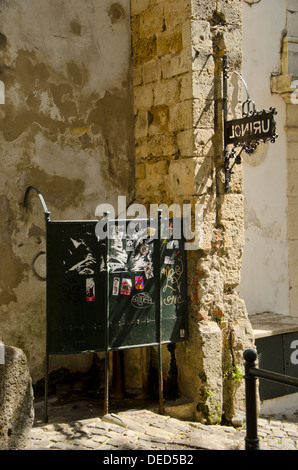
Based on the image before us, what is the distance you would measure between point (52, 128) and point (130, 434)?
2.94 m

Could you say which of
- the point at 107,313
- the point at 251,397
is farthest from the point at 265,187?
the point at 251,397

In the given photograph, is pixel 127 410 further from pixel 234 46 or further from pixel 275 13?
pixel 275 13

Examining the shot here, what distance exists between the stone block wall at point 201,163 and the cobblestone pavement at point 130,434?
0.60 metres

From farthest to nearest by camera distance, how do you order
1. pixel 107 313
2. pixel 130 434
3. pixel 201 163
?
pixel 201 163 → pixel 107 313 → pixel 130 434

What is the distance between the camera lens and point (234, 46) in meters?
6.24

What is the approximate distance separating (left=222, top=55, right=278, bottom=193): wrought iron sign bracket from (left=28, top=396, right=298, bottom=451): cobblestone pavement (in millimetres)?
2286

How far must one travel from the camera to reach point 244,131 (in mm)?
5863

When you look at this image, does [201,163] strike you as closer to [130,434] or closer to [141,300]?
[141,300]

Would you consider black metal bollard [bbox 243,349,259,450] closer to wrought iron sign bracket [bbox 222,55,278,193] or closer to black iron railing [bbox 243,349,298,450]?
black iron railing [bbox 243,349,298,450]

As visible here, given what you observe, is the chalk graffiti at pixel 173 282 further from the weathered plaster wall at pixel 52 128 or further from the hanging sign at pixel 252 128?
the hanging sign at pixel 252 128

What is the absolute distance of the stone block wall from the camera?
19.4 feet

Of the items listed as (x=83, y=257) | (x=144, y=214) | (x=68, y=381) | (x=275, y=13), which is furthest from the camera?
(x=275, y=13)
